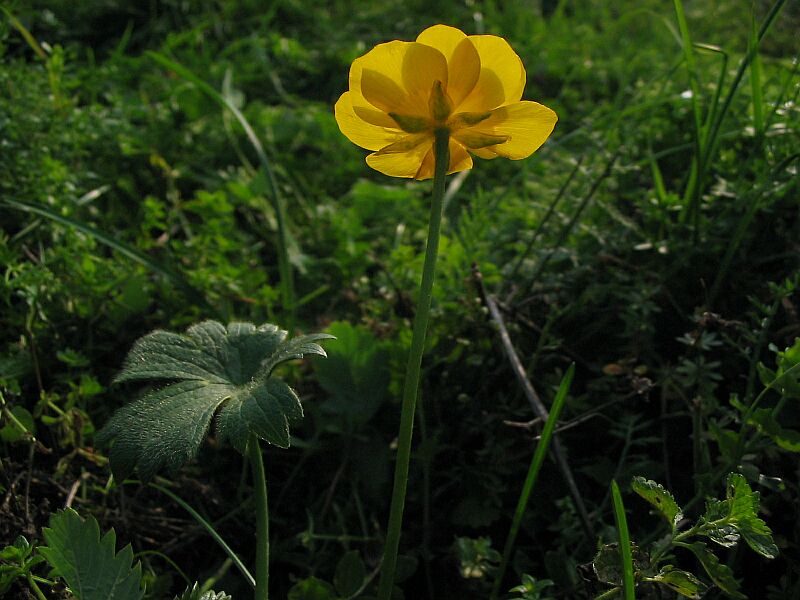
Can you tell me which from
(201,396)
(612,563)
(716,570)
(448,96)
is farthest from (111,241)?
(716,570)

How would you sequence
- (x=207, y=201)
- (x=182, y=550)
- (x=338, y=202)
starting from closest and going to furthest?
(x=182, y=550)
(x=207, y=201)
(x=338, y=202)

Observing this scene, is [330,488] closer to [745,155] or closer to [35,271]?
[35,271]

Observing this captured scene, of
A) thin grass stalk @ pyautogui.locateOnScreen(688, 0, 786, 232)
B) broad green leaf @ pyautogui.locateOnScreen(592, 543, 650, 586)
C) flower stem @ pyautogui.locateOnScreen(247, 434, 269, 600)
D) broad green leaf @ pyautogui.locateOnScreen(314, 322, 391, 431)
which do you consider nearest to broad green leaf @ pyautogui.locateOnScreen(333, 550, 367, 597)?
flower stem @ pyautogui.locateOnScreen(247, 434, 269, 600)

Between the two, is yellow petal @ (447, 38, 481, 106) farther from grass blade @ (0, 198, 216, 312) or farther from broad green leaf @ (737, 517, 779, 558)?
grass blade @ (0, 198, 216, 312)

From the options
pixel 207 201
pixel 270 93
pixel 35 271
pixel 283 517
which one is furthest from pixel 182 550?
pixel 270 93

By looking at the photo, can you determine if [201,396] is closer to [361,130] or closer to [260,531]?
[260,531]

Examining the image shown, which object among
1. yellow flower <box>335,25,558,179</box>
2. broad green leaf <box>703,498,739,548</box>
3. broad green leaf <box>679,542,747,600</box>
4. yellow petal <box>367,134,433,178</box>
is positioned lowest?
broad green leaf <box>679,542,747,600</box>
